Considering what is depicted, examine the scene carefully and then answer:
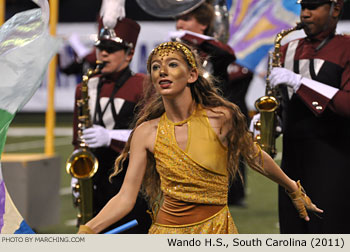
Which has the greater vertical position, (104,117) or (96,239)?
(96,239)

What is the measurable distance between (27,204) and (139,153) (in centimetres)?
339

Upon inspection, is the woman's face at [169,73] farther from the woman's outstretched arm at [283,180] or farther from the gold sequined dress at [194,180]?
the woman's outstretched arm at [283,180]

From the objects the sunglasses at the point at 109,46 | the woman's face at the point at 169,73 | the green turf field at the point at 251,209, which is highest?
the woman's face at the point at 169,73

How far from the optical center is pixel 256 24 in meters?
5.00

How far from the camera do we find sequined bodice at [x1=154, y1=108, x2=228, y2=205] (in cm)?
279

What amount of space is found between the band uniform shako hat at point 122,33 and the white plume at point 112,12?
3cm

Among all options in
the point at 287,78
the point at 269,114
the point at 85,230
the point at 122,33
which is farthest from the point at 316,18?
the point at 85,230

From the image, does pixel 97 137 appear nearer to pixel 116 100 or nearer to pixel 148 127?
pixel 116 100

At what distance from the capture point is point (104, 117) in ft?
Answer: 14.1

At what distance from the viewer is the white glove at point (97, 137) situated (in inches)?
163

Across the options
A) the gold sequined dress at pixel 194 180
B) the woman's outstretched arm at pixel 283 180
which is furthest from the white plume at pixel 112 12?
the woman's outstretched arm at pixel 283 180

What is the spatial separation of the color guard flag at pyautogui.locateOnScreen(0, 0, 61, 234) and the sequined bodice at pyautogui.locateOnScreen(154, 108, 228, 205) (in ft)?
1.86

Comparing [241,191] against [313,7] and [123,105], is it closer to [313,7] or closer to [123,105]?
[123,105]

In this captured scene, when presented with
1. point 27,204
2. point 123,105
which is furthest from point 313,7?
point 27,204
